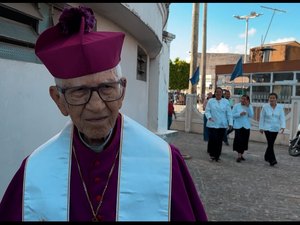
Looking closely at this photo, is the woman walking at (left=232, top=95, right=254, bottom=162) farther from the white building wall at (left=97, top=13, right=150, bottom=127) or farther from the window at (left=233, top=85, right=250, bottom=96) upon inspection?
the window at (left=233, top=85, right=250, bottom=96)

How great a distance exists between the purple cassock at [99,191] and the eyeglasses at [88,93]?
0.73 ft

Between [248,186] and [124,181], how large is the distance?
521cm

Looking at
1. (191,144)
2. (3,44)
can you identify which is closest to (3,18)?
(3,44)

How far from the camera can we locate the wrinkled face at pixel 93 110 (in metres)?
1.55

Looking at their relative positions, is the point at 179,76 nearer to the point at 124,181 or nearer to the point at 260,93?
the point at 260,93

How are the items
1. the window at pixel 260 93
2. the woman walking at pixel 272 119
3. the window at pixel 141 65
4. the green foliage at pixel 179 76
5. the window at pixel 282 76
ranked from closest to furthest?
1. the window at pixel 141 65
2. the woman walking at pixel 272 119
3. the window at pixel 282 76
4. the window at pixel 260 93
5. the green foliage at pixel 179 76

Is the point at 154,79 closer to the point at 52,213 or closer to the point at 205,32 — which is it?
the point at 52,213

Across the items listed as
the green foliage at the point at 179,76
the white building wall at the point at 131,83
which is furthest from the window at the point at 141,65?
the green foliage at the point at 179,76

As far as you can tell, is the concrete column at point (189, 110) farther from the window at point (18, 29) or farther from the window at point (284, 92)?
the window at point (18, 29)

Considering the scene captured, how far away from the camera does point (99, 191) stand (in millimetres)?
1668

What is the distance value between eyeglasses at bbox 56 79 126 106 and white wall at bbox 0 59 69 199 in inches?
70.2

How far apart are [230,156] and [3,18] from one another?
741 cm

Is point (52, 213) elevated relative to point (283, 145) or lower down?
elevated

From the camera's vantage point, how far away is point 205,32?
26984 millimetres
